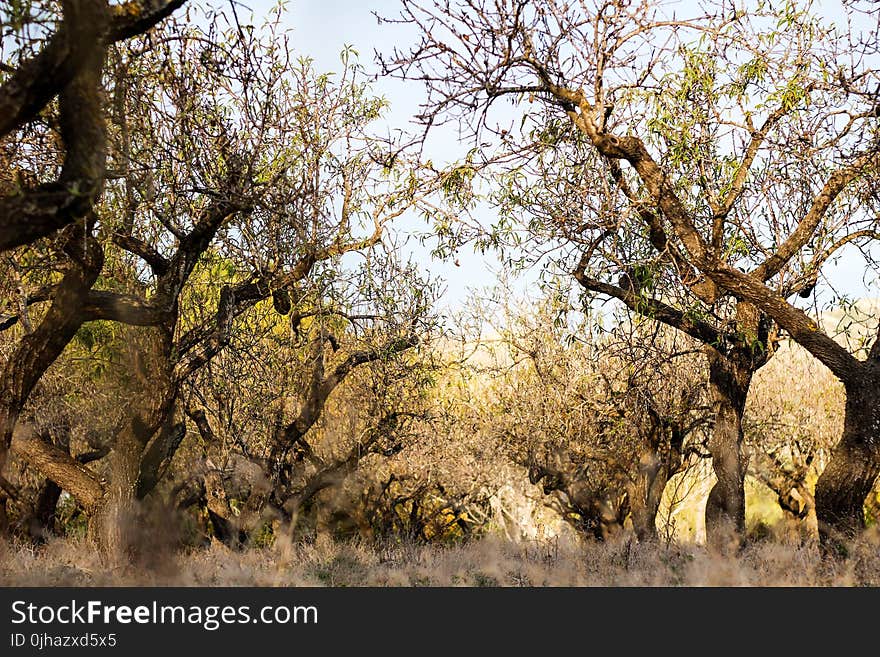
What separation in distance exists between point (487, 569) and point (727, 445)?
4533mm

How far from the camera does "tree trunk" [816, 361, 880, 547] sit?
1042cm

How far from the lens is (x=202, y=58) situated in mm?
9773

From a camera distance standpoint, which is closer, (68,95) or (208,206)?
(68,95)

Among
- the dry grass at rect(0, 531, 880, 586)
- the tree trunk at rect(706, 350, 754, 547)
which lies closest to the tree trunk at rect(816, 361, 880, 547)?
the dry grass at rect(0, 531, 880, 586)

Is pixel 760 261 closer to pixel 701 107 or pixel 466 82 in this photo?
pixel 701 107

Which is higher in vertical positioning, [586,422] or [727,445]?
[586,422]

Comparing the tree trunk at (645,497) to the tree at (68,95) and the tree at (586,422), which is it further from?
the tree at (68,95)

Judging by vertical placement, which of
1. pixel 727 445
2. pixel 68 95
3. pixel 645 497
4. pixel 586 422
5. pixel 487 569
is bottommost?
pixel 487 569

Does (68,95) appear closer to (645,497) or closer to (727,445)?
(727,445)

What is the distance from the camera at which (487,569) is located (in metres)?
12.3

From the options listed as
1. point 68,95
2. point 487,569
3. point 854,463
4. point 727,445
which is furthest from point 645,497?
point 68,95

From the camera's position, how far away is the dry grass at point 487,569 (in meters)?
10.3

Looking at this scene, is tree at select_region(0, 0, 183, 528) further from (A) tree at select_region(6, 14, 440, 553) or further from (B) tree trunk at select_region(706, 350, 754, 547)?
(B) tree trunk at select_region(706, 350, 754, 547)

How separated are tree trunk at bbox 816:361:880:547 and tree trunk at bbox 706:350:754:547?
2.17 meters
